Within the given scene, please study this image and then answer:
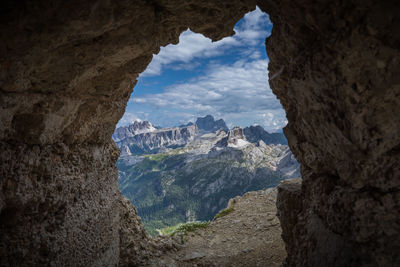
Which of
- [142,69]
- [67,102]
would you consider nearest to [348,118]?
[142,69]

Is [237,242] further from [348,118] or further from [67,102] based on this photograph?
[67,102]

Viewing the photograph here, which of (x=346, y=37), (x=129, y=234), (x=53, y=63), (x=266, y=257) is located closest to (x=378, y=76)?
(x=346, y=37)

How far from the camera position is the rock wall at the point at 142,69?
4184 millimetres

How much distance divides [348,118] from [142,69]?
261 inches

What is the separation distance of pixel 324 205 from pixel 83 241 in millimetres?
7386

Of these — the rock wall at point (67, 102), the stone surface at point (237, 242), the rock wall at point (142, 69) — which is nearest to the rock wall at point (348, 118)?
the rock wall at point (142, 69)

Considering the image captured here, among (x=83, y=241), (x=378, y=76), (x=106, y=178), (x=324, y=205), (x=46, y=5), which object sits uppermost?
(x=46, y=5)

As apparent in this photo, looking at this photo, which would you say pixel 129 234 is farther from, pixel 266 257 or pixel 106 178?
pixel 266 257

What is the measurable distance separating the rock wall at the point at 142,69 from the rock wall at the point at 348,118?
0.07 feet

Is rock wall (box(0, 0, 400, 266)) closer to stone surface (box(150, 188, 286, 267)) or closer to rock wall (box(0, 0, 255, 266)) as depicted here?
rock wall (box(0, 0, 255, 266))

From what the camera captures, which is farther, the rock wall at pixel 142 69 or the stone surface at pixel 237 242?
the stone surface at pixel 237 242

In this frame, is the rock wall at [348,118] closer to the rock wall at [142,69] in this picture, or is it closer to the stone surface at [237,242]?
the rock wall at [142,69]

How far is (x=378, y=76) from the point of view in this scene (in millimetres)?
3984

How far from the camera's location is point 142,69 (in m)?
7.90
